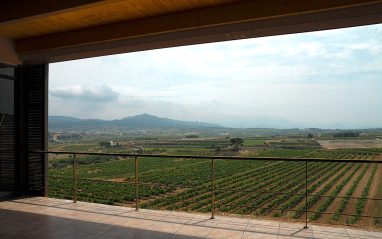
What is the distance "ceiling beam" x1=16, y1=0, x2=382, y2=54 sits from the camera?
241 centimetres

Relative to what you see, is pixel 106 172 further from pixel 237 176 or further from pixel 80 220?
pixel 80 220

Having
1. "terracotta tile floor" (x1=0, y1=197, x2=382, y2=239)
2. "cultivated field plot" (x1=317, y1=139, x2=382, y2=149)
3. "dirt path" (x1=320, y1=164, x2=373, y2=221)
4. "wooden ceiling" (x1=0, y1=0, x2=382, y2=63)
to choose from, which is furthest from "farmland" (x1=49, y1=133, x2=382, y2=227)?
"wooden ceiling" (x1=0, y1=0, x2=382, y2=63)

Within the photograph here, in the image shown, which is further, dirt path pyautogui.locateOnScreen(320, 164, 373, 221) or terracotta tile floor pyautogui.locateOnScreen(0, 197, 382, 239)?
dirt path pyautogui.locateOnScreen(320, 164, 373, 221)

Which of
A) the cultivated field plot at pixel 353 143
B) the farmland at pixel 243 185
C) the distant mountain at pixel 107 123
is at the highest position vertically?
the distant mountain at pixel 107 123

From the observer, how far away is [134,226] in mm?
2703

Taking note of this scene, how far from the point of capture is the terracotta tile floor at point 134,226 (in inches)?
97.1

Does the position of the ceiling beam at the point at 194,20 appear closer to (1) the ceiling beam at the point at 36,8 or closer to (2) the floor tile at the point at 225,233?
(1) the ceiling beam at the point at 36,8

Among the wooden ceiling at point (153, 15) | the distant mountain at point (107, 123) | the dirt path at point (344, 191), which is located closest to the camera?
the wooden ceiling at point (153, 15)

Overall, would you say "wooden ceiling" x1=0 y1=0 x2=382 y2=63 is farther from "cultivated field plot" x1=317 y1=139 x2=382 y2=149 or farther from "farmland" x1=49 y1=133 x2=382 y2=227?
"cultivated field plot" x1=317 y1=139 x2=382 y2=149

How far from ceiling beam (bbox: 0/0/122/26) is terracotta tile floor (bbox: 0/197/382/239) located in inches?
82.0

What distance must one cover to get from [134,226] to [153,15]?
2.24m

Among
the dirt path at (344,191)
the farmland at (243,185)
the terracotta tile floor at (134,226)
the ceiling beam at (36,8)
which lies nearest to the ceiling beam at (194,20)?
the ceiling beam at (36,8)

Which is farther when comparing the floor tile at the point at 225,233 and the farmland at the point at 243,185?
the farmland at the point at 243,185

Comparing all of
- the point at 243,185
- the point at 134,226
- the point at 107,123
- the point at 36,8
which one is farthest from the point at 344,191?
the point at 107,123
